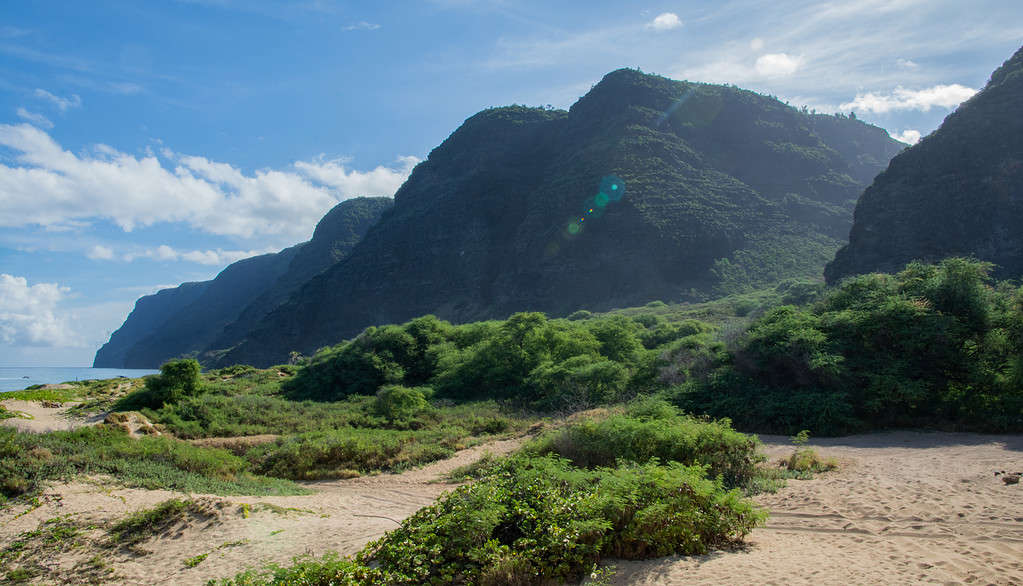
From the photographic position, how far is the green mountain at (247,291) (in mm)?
112250

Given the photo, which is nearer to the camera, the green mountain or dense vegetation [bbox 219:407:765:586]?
dense vegetation [bbox 219:407:765:586]

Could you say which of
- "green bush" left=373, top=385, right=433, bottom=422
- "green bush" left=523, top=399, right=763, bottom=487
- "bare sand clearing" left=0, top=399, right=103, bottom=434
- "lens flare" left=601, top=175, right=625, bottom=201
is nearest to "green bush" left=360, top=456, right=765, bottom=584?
"green bush" left=523, top=399, right=763, bottom=487

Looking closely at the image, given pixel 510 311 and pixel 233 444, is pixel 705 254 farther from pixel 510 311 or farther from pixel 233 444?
pixel 233 444

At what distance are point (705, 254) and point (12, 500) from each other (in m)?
68.0

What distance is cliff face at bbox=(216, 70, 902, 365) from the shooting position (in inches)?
2702

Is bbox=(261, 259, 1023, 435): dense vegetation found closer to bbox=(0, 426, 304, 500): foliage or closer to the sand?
the sand

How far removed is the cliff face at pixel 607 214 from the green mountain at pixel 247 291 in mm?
22572

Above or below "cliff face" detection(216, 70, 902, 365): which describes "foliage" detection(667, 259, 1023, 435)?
below

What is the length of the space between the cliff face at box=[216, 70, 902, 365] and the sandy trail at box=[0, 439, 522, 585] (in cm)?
5894

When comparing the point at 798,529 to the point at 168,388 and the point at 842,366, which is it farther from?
the point at 168,388

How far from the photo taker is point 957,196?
41875 mm

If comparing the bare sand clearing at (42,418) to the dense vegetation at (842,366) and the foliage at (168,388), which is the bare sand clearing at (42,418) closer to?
the foliage at (168,388)

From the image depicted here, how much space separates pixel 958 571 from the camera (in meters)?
5.07

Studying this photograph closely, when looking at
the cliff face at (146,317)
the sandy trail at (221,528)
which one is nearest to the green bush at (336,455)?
the sandy trail at (221,528)
